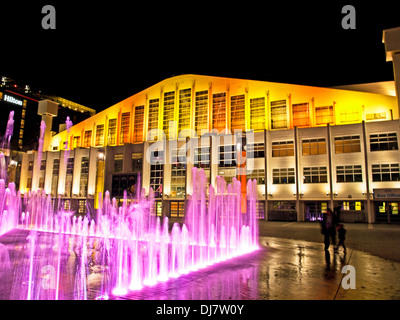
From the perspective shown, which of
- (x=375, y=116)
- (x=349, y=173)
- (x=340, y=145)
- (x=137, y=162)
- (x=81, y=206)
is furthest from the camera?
(x=81, y=206)

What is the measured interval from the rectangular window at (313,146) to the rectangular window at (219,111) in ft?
36.9

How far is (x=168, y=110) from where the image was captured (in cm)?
4341

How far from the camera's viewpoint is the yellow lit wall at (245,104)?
110 ft

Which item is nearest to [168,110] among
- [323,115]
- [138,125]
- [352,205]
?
[138,125]

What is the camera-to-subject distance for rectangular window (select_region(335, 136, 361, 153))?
103 feet

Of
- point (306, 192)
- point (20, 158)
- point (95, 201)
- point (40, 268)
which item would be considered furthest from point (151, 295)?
point (20, 158)

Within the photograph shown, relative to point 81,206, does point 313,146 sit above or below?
above

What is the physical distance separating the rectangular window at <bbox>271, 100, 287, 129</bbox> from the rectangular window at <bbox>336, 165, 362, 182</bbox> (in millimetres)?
9067

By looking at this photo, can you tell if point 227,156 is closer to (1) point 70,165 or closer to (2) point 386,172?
(2) point 386,172

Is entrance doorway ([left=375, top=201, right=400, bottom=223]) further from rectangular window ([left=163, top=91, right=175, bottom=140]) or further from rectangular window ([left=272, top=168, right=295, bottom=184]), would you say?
rectangular window ([left=163, top=91, right=175, bottom=140])

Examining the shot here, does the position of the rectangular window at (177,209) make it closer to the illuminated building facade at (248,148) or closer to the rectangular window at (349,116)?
the illuminated building facade at (248,148)

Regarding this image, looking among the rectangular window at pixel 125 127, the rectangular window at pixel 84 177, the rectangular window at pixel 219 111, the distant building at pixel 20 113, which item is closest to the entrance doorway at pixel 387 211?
the rectangular window at pixel 219 111

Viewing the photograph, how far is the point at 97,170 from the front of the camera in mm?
43469

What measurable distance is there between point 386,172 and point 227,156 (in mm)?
17230
